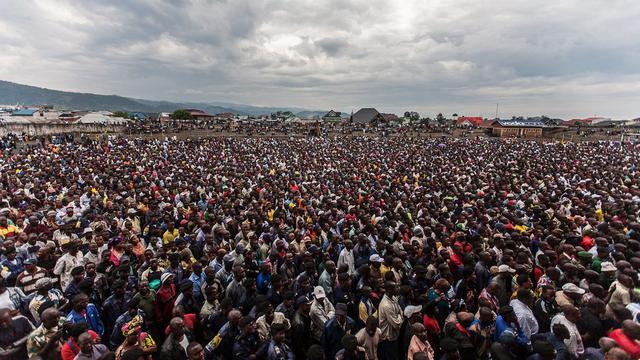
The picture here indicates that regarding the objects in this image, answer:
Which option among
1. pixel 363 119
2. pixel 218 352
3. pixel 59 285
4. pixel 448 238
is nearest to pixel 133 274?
pixel 59 285

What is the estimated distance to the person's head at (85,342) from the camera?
9.50 ft

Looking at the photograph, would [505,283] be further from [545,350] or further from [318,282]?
[318,282]

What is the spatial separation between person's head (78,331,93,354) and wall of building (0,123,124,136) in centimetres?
3587

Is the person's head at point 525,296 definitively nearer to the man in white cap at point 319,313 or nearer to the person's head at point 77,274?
the man in white cap at point 319,313

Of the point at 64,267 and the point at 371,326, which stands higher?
the point at 371,326

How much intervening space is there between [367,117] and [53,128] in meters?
46.5

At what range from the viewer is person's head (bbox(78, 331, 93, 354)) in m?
2.90

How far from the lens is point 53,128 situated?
105ft

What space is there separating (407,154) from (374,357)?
20600 mm

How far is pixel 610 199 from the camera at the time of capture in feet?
33.3

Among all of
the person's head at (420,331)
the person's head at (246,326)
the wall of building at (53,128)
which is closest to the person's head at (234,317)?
the person's head at (246,326)

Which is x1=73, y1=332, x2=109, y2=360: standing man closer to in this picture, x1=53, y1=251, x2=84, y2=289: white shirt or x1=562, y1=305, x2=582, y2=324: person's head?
x1=53, y1=251, x2=84, y2=289: white shirt

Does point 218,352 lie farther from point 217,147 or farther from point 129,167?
point 217,147

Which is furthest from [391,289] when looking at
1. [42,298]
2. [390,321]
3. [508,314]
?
[42,298]
